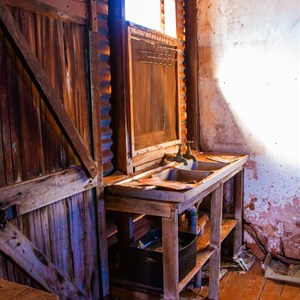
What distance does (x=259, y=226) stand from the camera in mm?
3857

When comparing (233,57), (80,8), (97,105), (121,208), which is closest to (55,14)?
(80,8)

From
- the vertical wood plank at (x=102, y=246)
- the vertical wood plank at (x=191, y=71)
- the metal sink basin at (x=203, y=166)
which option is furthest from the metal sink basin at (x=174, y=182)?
the vertical wood plank at (x=191, y=71)

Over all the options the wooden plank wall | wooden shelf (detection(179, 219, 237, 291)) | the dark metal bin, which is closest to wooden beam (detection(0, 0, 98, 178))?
the wooden plank wall

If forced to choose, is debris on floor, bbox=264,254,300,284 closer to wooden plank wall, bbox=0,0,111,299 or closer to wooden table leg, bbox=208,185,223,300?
wooden table leg, bbox=208,185,223,300

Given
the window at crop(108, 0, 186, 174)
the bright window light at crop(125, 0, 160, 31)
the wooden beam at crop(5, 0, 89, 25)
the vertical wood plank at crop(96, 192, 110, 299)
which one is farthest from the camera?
the bright window light at crop(125, 0, 160, 31)

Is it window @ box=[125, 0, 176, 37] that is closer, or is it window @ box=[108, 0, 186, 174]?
window @ box=[108, 0, 186, 174]

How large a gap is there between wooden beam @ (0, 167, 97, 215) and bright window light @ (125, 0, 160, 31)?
4.46 ft

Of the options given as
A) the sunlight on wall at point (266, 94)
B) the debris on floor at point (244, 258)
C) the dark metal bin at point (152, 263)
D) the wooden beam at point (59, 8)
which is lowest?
the debris on floor at point (244, 258)

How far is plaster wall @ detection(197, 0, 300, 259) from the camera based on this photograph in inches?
140

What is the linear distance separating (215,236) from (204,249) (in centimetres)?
14

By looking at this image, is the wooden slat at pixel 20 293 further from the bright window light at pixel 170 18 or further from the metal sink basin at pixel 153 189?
the bright window light at pixel 170 18

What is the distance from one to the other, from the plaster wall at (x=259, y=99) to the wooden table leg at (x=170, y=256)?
67.6 inches

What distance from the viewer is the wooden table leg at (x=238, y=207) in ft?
12.4

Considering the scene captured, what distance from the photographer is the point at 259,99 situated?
3.71m
